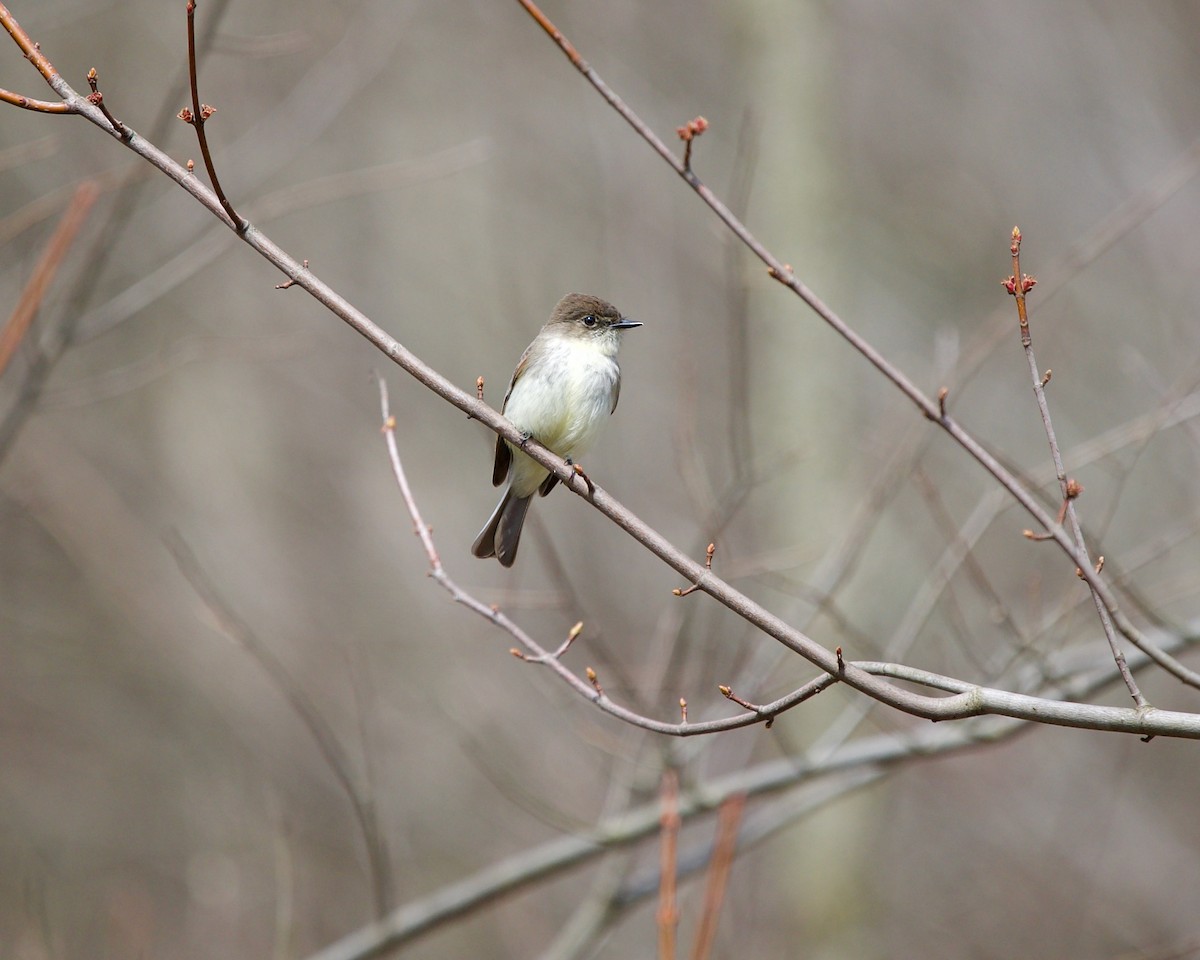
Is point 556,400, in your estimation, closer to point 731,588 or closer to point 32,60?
point 731,588

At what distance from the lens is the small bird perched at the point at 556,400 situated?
415 cm

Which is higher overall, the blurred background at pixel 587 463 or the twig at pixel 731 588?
the blurred background at pixel 587 463

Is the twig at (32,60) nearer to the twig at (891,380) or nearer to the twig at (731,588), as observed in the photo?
the twig at (731,588)

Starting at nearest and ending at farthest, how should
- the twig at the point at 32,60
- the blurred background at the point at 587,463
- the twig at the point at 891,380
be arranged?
1. the twig at the point at 32,60
2. the twig at the point at 891,380
3. the blurred background at the point at 587,463

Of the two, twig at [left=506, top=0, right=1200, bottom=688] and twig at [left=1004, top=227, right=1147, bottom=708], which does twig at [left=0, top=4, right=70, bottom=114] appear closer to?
A: twig at [left=506, top=0, right=1200, bottom=688]

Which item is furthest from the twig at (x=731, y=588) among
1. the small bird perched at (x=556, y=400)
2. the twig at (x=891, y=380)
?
the small bird perched at (x=556, y=400)

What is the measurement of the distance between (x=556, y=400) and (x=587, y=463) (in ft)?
10.1

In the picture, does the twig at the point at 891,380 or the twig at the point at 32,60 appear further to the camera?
the twig at the point at 891,380

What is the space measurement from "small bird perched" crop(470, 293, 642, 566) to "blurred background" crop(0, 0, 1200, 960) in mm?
781

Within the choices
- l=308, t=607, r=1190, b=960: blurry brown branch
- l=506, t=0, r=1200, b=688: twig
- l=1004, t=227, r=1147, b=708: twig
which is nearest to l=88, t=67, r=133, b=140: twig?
l=506, t=0, r=1200, b=688: twig

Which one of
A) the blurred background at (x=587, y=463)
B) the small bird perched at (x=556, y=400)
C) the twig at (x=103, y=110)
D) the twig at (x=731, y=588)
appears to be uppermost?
the blurred background at (x=587, y=463)

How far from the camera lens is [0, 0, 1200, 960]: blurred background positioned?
21.6 ft

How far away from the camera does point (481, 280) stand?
884cm

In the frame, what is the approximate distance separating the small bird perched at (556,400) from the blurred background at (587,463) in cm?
78
